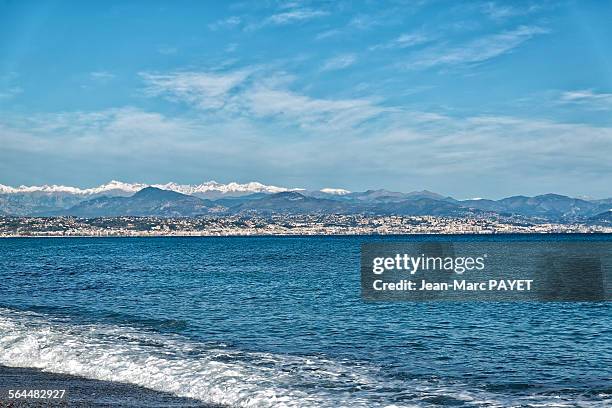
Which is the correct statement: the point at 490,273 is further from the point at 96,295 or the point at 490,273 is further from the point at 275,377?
the point at 275,377

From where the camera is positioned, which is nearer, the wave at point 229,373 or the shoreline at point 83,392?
the shoreline at point 83,392

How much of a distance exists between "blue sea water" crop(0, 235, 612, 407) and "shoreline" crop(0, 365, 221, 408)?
26.0 inches

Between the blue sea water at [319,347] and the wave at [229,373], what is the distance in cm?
4

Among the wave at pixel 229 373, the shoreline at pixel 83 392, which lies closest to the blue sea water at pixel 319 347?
the wave at pixel 229 373

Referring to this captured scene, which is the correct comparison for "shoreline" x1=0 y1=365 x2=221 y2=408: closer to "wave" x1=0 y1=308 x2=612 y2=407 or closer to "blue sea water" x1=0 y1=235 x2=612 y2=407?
"wave" x1=0 y1=308 x2=612 y2=407

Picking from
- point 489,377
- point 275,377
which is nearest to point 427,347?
point 489,377

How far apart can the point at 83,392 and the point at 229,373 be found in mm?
4442

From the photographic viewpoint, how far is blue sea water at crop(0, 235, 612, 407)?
18.5 metres

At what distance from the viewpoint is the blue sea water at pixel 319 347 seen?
60.7ft

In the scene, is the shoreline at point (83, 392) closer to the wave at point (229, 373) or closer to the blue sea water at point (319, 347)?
the wave at point (229, 373)

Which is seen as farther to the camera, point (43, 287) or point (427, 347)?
point (43, 287)

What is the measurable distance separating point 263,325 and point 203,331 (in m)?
3.24

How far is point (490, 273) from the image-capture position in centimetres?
8250

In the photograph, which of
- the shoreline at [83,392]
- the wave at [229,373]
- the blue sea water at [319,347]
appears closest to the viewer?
the shoreline at [83,392]
